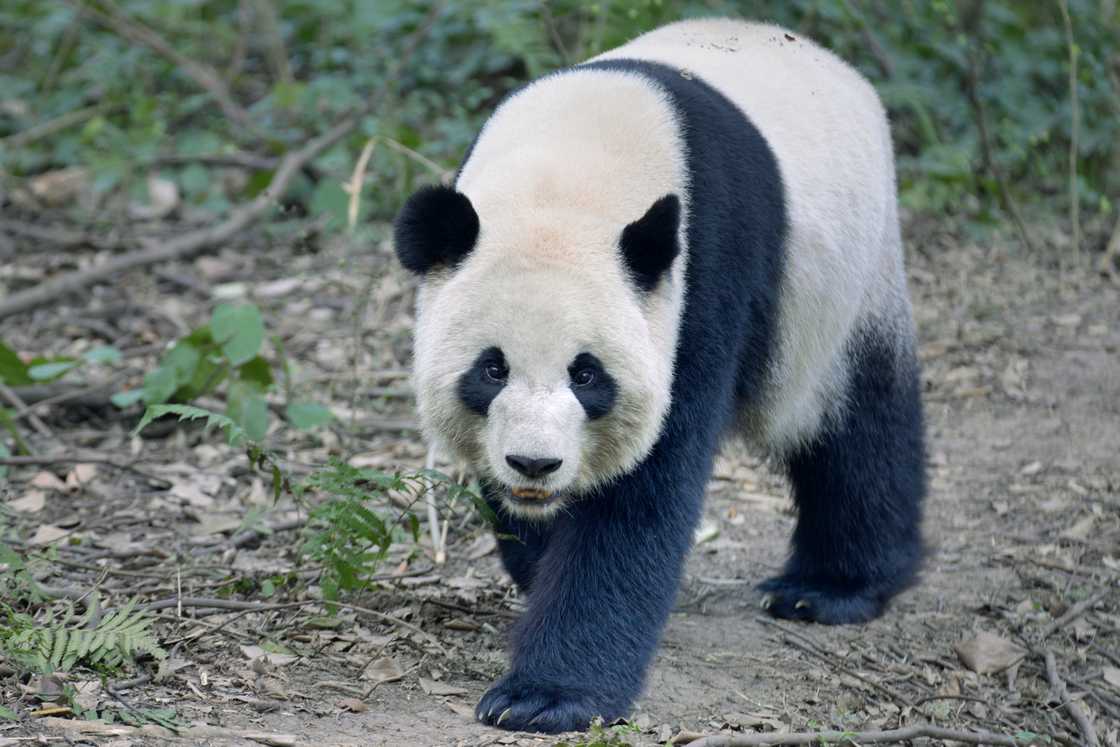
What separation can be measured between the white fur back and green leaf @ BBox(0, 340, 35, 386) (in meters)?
3.36

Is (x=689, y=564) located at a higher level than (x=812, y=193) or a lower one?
lower

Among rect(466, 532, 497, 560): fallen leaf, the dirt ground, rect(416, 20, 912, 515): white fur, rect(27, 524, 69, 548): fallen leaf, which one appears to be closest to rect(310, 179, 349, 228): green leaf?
the dirt ground

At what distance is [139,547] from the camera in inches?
216

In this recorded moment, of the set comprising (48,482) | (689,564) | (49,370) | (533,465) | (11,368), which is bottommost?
(689,564)

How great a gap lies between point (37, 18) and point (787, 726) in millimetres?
10423

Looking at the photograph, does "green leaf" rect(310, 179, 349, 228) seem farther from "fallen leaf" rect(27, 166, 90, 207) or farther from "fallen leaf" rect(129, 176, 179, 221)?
"fallen leaf" rect(27, 166, 90, 207)

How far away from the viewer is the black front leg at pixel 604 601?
4242 mm

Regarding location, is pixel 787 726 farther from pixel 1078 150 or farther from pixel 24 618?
pixel 1078 150

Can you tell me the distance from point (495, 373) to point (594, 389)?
30 centimetres

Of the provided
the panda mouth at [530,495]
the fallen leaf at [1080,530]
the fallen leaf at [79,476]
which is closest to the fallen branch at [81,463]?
the fallen leaf at [79,476]

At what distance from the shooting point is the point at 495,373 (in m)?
3.99

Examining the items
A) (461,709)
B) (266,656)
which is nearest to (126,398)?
(266,656)

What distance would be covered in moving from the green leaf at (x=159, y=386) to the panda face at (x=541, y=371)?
2.63m

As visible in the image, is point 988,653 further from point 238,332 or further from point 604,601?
point 238,332
